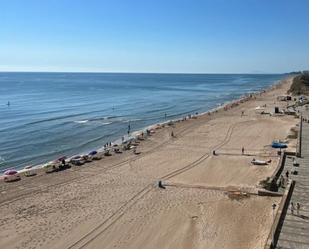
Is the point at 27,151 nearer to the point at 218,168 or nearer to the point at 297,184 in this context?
the point at 218,168

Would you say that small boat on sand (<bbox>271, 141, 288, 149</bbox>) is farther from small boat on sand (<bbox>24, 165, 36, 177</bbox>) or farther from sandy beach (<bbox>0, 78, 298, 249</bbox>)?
small boat on sand (<bbox>24, 165, 36, 177</bbox>)

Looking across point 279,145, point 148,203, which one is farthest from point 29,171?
point 279,145

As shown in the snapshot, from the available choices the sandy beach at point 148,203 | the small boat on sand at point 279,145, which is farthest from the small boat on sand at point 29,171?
the small boat on sand at point 279,145

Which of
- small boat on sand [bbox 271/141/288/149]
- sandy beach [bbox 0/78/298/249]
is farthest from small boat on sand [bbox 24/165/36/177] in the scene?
small boat on sand [bbox 271/141/288/149]

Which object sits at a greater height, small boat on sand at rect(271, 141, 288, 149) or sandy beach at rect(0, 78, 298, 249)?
small boat on sand at rect(271, 141, 288, 149)

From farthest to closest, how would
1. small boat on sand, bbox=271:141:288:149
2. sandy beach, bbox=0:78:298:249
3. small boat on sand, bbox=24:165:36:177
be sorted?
Result: 1. small boat on sand, bbox=271:141:288:149
2. small boat on sand, bbox=24:165:36:177
3. sandy beach, bbox=0:78:298:249

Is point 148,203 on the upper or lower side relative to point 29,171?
upper

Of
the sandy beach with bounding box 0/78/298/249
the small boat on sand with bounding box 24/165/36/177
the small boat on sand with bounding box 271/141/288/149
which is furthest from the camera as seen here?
the small boat on sand with bounding box 271/141/288/149

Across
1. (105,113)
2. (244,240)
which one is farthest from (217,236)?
(105,113)

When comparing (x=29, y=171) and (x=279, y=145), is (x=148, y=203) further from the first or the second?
(x=279, y=145)
